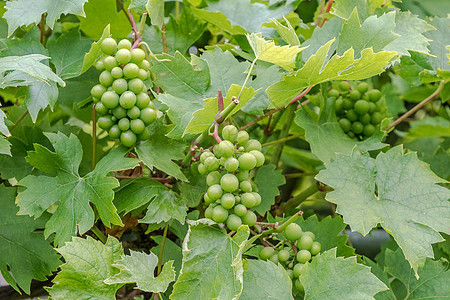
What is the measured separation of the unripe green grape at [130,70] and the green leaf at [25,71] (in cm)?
9

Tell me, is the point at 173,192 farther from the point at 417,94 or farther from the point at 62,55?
the point at 417,94

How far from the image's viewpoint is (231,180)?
0.62 meters

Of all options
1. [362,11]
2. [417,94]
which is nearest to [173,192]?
[362,11]

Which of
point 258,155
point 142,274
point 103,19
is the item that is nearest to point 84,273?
point 142,274

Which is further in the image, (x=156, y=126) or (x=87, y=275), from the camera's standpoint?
(x=156, y=126)

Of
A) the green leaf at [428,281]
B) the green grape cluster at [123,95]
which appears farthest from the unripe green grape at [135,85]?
the green leaf at [428,281]

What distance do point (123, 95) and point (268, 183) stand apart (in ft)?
1.14

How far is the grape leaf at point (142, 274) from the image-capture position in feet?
2.04

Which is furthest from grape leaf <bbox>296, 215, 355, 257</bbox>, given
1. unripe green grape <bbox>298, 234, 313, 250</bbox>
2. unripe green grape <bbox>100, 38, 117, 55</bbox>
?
unripe green grape <bbox>100, 38, 117, 55</bbox>

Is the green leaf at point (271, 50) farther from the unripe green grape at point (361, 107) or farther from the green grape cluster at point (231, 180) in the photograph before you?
the unripe green grape at point (361, 107)

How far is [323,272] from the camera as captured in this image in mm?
652

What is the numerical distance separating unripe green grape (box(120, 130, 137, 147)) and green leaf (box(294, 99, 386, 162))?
0.94 ft

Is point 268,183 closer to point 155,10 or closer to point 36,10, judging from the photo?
point 155,10

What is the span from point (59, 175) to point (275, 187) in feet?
1.28
